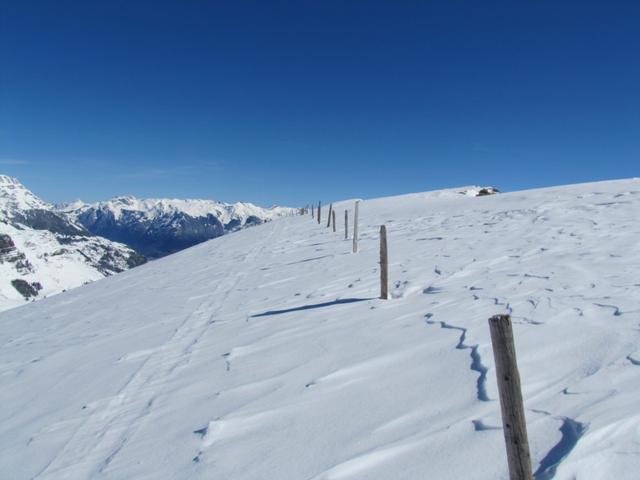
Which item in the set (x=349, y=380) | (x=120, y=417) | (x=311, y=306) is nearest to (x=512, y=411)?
(x=349, y=380)

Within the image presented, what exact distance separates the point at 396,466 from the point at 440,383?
1.40 metres

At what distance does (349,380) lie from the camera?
203 inches

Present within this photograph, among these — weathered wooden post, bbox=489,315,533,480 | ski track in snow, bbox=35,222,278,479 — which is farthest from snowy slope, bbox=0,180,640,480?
weathered wooden post, bbox=489,315,533,480

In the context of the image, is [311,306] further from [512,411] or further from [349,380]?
[512,411]

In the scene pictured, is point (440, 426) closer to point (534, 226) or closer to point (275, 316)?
point (275, 316)

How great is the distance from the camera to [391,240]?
1817cm

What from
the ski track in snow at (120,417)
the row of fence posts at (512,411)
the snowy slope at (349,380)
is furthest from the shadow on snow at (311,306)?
the row of fence posts at (512,411)

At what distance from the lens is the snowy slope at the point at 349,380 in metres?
3.52

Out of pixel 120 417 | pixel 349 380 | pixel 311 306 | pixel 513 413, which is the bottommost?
pixel 120 417

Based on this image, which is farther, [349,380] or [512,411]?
[349,380]

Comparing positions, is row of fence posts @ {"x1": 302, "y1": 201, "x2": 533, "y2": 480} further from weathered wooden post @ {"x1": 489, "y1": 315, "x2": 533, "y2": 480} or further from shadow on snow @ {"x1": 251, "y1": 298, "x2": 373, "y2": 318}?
shadow on snow @ {"x1": 251, "y1": 298, "x2": 373, "y2": 318}

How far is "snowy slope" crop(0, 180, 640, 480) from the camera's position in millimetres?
3521

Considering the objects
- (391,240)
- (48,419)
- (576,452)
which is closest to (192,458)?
(48,419)

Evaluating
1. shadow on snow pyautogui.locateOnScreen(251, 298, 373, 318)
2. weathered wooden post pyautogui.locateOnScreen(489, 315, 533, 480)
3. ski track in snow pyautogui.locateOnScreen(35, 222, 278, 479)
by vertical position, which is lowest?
ski track in snow pyautogui.locateOnScreen(35, 222, 278, 479)
